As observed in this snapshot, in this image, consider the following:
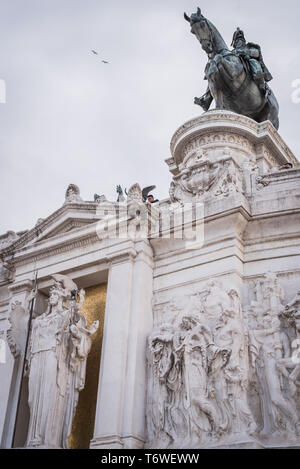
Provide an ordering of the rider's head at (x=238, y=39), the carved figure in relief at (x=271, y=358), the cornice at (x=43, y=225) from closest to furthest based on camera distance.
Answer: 1. the carved figure in relief at (x=271, y=358)
2. the cornice at (x=43, y=225)
3. the rider's head at (x=238, y=39)

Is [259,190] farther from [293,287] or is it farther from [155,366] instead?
[155,366]

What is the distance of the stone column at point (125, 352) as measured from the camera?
12.8m

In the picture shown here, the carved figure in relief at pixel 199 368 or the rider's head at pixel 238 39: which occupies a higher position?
the rider's head at pixel 238 39

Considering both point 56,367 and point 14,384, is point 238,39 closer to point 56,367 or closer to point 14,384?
point 56,367

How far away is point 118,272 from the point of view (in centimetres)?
1490

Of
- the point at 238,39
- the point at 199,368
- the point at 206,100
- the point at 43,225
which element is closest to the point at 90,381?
the point at 199,368

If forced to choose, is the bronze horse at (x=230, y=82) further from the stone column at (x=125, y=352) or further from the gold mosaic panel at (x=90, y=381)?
the gold mosaic panel at (x=90, y=381)

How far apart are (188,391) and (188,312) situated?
1.87 metres

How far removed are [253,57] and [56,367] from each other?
13.5 m

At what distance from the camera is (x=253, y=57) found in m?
21.3

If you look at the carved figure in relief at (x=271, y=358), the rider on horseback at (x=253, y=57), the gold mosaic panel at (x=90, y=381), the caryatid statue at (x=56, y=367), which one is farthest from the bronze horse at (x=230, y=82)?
the caryatid statue at (x=56, y=367)

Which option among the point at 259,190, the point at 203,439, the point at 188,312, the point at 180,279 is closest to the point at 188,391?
the point at 203,439
